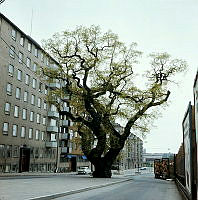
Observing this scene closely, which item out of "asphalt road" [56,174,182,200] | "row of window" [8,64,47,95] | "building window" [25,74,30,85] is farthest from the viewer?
"building window" [25,74,30,85]

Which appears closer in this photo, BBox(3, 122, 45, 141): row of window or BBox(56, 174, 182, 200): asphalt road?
BBox(56, 174, 182, 200): asphalt road

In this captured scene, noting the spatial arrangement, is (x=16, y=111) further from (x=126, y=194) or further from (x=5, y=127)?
(x=126, y=194)

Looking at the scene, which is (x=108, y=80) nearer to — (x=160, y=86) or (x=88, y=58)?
(x=88, y=58)

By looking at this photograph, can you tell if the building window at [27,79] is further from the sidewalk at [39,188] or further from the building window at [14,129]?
the sidewalk at [39,188]

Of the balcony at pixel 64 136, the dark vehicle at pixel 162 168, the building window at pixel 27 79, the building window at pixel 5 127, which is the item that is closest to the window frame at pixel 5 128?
the building window at pixel 5 127

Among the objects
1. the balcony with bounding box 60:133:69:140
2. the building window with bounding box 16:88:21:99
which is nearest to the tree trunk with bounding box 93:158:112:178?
the building window with bounding box 16:88:21:99

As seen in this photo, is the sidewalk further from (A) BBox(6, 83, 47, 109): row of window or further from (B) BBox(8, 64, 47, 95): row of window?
(B) BBox(8, 64, 47, 95): row of window

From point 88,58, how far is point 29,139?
2173 cm

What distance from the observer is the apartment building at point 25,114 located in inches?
1734

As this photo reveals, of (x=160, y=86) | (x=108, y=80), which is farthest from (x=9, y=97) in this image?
(x=160, y=86)

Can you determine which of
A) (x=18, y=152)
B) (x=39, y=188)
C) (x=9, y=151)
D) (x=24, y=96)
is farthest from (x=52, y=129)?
(x=39, y=188)

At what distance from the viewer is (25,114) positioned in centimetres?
5075

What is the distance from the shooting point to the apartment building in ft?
144

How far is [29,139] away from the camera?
51.8m
